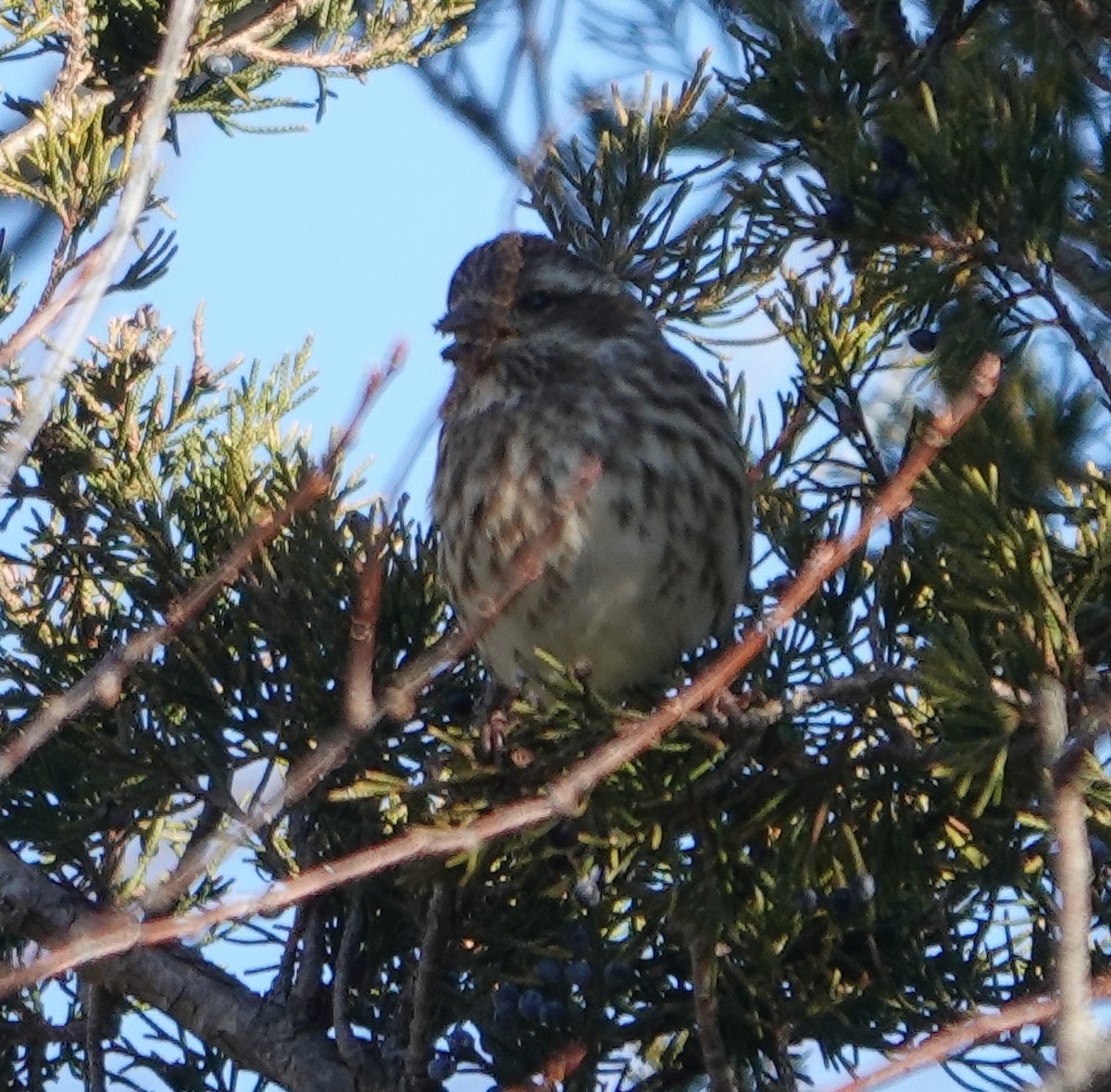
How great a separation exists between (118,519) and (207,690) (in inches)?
15.5

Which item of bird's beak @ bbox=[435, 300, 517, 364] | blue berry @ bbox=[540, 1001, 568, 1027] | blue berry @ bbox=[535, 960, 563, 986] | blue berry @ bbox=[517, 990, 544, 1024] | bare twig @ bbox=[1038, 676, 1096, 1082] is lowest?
bare twig @ bbox=[1038, 676, 1096, 1082]

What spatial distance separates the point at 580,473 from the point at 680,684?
466mm

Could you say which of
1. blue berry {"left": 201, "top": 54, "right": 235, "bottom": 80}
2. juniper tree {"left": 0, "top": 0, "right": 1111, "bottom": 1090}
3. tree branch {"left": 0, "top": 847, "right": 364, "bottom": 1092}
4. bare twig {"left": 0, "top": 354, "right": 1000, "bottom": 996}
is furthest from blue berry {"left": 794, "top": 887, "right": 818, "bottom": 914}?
blue berry {"left": 201, "top": 54, "right": 235, "bottom": 80}

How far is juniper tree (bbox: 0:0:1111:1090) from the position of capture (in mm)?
2770

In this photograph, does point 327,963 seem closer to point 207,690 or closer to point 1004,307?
point 207,690

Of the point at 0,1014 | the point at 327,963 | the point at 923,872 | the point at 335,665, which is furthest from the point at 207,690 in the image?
the point at 923,872

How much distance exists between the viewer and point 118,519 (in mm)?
3553

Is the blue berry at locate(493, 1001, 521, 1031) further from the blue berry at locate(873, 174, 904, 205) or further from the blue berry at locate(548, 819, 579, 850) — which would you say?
the blue berry at locate(873, 174, 904, 205)

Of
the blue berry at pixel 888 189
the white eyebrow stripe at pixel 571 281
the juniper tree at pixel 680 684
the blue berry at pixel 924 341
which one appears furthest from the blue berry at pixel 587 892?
the white eyebrow stripe at pixel 571 281

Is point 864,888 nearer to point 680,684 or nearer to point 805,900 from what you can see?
point 805,900

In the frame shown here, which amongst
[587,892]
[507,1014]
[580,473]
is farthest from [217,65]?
[507,1014]

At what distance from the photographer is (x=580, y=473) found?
3.80m

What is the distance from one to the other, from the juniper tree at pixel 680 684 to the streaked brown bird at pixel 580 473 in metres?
0.13

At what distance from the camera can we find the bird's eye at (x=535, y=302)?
4234 mm
